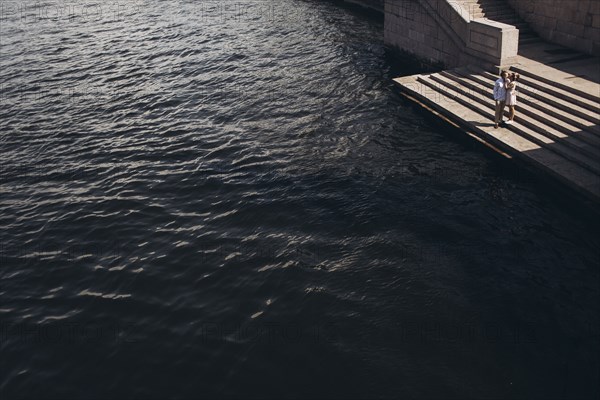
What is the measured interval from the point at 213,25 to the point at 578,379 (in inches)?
1489

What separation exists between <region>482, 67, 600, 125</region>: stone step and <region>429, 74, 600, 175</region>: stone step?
3.73 ft

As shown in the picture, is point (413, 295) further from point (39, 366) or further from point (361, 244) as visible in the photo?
point (39, 366)

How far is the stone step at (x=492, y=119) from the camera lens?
64.7ft

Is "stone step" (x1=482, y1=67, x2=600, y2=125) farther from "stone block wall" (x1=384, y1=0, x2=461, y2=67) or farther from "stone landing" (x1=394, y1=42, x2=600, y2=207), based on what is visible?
"stone block wall" (x1=384, y1=0, x2=461, y2=67)

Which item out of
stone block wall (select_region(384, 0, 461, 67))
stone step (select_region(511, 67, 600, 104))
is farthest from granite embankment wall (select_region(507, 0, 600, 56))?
stone block wall (select_region(384, 0, 461, 67))

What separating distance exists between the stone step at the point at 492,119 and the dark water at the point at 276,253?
1.80m

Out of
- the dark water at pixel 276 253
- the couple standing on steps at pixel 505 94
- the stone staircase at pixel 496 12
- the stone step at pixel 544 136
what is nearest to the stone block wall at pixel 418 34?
the stone staircase at pixel 496 12

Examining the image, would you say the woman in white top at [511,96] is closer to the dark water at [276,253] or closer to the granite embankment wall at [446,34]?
the dark water at [276,253]

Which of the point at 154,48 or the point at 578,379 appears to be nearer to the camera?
the point at 578,379

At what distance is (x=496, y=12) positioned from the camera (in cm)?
3027

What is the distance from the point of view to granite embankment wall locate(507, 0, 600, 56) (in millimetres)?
25625

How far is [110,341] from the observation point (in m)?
14.6

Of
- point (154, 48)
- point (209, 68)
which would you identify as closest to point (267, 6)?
point (154, 48)

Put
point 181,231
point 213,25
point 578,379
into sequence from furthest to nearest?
point 213,25, point 181,231, point 578,379
